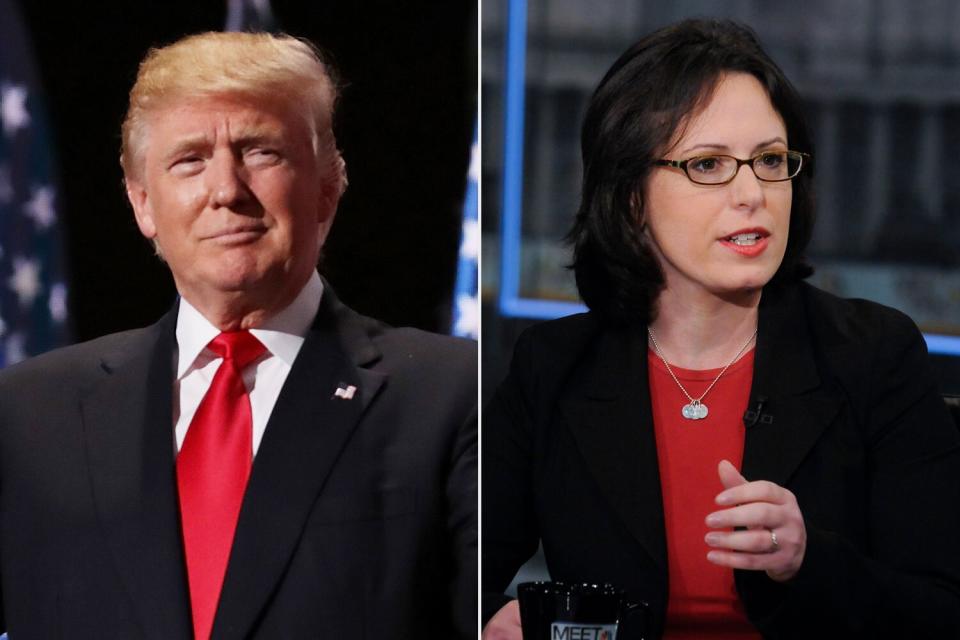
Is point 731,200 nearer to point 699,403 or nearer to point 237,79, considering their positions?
point 699,403

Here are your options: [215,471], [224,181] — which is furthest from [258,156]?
[215,471]

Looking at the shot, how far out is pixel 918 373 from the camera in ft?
6.14

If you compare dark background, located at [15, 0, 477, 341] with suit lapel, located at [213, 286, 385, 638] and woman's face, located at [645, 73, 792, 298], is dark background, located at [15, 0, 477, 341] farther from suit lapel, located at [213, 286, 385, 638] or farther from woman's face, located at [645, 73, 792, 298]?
woman's face, located at [645, 73, 792, 298]

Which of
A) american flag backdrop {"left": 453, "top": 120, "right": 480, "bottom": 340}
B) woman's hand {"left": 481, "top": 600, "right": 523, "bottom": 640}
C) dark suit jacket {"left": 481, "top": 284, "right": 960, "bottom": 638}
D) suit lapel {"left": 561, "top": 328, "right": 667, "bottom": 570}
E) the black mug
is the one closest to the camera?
the black mug

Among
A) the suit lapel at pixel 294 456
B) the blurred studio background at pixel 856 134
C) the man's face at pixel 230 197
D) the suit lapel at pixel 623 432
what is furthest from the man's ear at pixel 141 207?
the suit lapel at pixel 623 432

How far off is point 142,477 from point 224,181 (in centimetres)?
55

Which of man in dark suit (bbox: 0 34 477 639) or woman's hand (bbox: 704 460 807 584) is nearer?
woman's hand (bbox: 704 460 807 584)

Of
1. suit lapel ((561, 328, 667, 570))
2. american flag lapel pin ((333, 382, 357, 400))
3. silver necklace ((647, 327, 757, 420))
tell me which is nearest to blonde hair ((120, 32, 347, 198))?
american flag lapel pin ((333, 382, 357, 400))

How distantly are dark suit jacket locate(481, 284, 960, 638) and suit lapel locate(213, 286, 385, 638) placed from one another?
0.28 m

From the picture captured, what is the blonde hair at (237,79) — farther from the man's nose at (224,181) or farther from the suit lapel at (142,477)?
the suit lapel at (142,477)

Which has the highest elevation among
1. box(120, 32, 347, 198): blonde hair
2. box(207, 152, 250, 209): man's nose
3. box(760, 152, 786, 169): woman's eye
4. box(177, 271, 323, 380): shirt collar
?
box(120, 32, 347, 198): blonde hair

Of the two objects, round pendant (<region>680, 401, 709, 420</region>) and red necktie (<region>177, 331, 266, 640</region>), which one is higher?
round pendant (<region>680, 401, 709, 420</region>)

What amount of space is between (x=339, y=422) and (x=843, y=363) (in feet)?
2.90

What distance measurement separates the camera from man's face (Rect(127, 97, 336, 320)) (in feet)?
6.61
